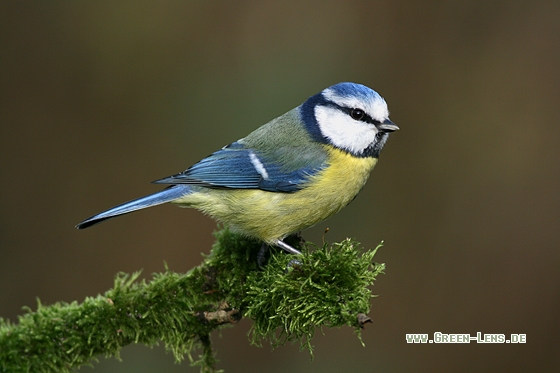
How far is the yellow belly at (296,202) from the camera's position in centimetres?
237

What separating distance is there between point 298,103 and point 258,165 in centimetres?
173

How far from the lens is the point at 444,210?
4141mm

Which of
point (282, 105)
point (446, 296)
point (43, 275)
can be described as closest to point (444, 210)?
point (446, 296)

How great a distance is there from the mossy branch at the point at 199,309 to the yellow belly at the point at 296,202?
0.59ft

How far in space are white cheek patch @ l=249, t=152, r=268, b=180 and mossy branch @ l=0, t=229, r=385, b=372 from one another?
1.24 ft

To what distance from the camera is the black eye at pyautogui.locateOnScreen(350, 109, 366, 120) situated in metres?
2.41

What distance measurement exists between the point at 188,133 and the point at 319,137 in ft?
6.81

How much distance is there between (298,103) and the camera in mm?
4125

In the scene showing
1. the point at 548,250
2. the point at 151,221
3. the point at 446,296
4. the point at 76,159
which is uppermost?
the point at 76,159

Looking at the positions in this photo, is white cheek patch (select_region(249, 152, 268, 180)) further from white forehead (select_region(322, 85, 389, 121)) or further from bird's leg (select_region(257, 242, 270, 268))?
white forehead (select_region(322, 85, 389, 121))

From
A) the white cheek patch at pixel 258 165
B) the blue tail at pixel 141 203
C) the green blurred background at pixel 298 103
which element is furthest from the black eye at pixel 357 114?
the green blurred background at pixel 298 103

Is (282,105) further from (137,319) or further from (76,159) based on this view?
(137,319)

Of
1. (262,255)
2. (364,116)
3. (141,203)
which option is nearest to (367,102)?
(364,116)

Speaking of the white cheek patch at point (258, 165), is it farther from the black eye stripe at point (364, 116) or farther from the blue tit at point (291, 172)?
the black eye stripe at point (364, 116)
